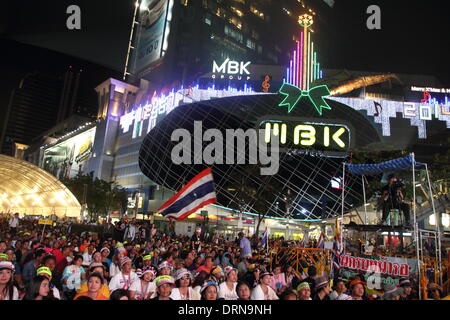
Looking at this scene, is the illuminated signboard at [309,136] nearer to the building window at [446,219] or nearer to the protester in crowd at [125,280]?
the building window at [446,219]

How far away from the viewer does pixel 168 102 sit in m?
54.0

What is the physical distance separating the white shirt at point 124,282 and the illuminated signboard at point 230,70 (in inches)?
2144

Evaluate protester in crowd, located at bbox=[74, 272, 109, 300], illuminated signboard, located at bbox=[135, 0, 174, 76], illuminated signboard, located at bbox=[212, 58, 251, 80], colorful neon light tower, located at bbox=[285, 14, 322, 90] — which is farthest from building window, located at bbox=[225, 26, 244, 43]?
protester in crowd, located at bbox=[74, 272, 109, 300]

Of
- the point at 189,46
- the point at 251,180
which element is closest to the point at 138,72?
the point at 189,46

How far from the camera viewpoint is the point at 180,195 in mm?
10812

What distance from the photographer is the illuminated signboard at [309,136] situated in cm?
4544

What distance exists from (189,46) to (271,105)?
3503cm

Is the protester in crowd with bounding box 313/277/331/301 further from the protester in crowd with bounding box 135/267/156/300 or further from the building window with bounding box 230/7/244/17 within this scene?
the building window with bounding box 230/7/244/17

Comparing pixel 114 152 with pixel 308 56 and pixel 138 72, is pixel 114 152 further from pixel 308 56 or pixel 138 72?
pixel 308 56

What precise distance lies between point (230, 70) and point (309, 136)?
71.9 feet

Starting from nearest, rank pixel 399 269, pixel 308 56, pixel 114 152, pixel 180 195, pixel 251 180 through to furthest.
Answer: pixel 399 269 → pixel 180 195 → pixel 251 180 → pixel 308 56 → pixel 114 152

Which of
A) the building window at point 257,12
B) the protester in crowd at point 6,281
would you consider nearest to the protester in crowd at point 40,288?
the protester in crowd at point 6,281

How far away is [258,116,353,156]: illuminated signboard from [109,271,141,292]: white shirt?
39.2 m

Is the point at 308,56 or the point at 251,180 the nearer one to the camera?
the point at 251,180
